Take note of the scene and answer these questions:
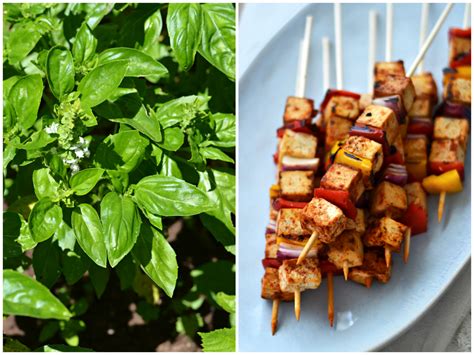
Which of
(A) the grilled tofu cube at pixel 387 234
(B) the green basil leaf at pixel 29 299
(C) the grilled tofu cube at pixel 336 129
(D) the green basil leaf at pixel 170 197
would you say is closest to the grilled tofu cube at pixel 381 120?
(C) the grilled tofu cube at pixel 336 129

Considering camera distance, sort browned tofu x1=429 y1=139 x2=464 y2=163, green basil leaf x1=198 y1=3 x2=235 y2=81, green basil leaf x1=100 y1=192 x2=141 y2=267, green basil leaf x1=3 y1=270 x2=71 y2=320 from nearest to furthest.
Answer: green basil leaf x1=3 y1=270 x2=71 y2=320 < green basil leaf x1=100 y1=192 x2=141 y2=267 < green basil leaf x1=198 y1=3 x2=235 y2=81 < browned tofu x1=429 y1=139 x2=464 y2=163

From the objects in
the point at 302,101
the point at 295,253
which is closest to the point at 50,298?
the point at 295,253

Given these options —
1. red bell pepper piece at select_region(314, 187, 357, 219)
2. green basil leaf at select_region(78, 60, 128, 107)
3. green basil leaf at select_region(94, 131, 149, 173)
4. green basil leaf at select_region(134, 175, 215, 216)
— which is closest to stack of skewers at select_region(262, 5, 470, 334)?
red bell pepper piece at select_region(314, 187, 357, 219)

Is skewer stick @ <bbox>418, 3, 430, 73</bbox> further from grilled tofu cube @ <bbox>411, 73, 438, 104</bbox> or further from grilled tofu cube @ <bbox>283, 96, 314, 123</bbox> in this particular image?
grilled tofu cube @ <bbox>283, 96, 314, 123</bbox>

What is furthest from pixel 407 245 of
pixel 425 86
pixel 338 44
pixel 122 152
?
pixel 122 152

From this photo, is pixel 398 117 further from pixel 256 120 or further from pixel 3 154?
pixel 3 154

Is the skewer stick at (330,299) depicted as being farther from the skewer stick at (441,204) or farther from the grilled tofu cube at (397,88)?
the grilled tofu cube at (397,88)

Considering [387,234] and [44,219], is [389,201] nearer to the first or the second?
[387,234]

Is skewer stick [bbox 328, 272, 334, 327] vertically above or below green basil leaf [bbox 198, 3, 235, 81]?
below
